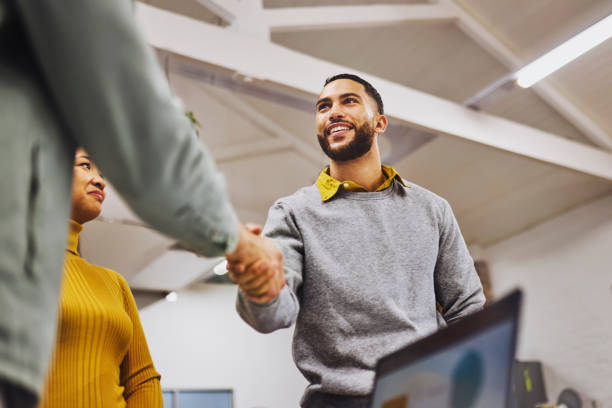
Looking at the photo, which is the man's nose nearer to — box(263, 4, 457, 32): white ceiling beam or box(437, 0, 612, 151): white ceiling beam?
box(263, 4, 457, 32): white ceiling beam

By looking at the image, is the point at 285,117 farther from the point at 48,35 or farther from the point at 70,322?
the point at 48,35

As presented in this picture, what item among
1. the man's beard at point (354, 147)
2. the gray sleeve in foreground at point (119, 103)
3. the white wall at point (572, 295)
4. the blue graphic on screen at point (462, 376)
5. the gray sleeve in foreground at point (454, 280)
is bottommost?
the blue graphic on screen at point (462, 376)

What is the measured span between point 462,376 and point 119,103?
0.43m

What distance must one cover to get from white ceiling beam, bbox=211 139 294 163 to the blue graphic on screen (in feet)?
16.4

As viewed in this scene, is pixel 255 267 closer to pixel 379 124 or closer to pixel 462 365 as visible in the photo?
pixel 462 365

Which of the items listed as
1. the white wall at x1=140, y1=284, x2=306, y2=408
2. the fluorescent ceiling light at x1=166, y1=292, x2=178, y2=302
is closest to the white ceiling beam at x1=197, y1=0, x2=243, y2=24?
the fluorescent ceiling light at x1=166, y1=292, x2=178, y2=302

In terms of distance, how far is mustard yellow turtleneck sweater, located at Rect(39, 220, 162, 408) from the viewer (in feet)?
4.13

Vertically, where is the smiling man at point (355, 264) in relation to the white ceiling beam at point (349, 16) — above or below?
below

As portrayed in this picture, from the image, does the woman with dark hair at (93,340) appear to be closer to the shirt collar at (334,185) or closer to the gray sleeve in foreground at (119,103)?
the shirt collar at (334,185)

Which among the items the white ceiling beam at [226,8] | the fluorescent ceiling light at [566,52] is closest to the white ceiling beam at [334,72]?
the white ceiling beam at [226,8]

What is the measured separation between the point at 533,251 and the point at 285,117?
309 cm

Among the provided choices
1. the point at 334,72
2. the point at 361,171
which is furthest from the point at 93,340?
the point at 334,72

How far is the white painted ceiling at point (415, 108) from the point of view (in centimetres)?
393

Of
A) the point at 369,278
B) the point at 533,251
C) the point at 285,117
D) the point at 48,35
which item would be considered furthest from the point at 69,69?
the point at 533,251
